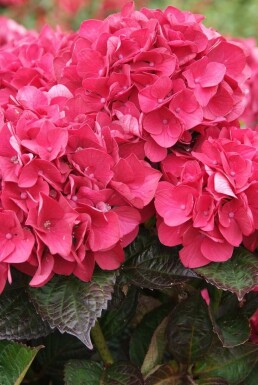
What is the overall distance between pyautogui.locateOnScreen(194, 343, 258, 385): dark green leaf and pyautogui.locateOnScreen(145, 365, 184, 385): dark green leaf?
Answer: 0.12 feet

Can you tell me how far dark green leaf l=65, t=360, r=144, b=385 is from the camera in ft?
3.58

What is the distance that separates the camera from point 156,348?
1.19 m

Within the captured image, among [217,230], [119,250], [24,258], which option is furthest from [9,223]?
[217,230]

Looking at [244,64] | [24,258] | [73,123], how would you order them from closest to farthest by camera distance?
[24,258], [73,123], [244,64]

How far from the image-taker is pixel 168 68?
1.06 m

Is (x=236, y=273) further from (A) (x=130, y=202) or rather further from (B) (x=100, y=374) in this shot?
(B) (x=100, y=374)

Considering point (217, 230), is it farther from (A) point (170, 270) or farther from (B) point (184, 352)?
(B) point (184, 352)

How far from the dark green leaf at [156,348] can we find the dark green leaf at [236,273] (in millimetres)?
202

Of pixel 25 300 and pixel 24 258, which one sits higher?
pixel 24 258

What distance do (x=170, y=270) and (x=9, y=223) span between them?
9.5 inches

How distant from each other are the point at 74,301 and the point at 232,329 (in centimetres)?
29

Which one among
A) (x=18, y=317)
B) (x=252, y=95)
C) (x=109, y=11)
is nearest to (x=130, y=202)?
(x=18, y=317)

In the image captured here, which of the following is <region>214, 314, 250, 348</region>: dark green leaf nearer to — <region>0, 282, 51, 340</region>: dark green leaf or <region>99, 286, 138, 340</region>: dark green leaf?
<region>99, 286, 138, 340</region>: dark green leaf

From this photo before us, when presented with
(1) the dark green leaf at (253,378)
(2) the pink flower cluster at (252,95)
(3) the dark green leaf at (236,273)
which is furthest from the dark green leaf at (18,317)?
(2) the pink flower cluster at (252,95)
